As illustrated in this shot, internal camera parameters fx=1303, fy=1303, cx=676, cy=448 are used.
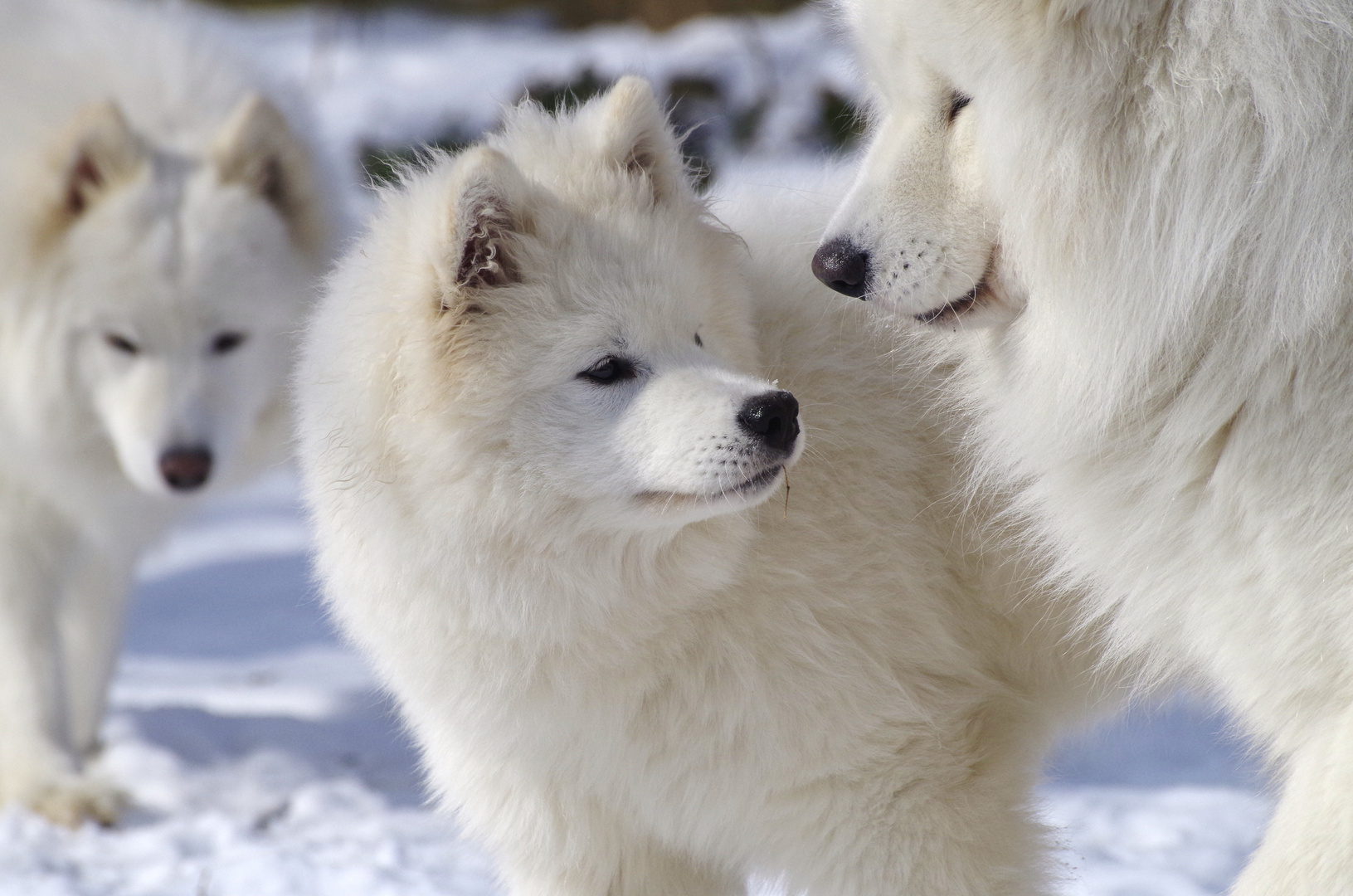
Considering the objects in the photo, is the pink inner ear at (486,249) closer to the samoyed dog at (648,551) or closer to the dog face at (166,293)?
the samoyed dog at (648,551)

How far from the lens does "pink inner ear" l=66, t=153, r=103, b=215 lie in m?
4.28

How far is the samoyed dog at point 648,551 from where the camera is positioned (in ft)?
7.55

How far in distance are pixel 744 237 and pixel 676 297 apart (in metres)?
0.57

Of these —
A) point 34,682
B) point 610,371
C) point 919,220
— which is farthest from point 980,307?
point 34,682

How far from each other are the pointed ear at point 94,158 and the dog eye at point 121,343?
1.41ft

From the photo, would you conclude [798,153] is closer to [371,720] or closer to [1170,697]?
[371,720]

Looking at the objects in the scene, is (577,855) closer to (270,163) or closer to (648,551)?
(648,551)

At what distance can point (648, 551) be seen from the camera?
7.76 ft

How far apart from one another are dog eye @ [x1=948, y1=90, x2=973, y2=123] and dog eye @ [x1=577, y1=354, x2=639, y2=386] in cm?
69

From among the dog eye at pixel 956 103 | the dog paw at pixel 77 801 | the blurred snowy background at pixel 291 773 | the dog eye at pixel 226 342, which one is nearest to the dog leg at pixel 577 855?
the blurred snowy background at pixel 291 773

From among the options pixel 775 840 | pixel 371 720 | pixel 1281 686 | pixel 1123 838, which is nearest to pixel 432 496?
pixel 775 840

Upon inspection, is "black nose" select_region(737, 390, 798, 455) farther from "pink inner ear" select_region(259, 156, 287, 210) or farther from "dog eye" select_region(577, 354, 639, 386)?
"pink inner ear" select_region(259, 156, 287, 210)

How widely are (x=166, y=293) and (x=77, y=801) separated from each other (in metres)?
1.63

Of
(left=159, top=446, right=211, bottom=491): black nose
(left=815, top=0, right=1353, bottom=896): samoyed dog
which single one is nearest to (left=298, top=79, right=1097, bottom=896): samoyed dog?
(left=815, top=0, right=1353, bottom=896): samoyed dog
